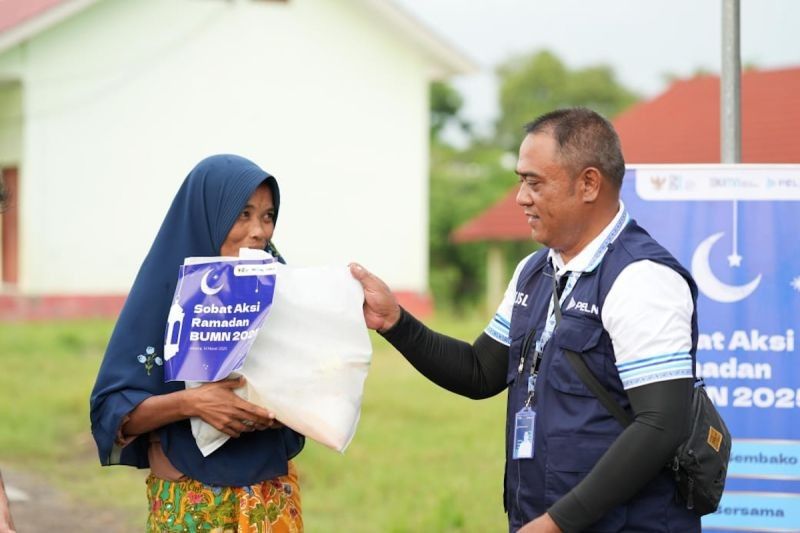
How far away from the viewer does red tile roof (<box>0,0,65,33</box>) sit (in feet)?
50.3

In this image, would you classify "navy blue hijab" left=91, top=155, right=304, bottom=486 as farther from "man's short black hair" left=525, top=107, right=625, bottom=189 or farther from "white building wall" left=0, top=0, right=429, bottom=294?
"white building wall" left=0, top=0, right=429, bottom=294

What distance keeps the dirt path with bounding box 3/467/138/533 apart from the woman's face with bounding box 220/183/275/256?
4.10 metres

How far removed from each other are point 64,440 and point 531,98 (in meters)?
32.4

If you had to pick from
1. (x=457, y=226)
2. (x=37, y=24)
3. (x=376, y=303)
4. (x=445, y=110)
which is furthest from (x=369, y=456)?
Answer: (x=445, y=110)

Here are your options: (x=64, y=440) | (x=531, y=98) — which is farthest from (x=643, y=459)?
(x=531, y=98)

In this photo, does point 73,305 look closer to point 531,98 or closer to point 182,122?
point 182,122

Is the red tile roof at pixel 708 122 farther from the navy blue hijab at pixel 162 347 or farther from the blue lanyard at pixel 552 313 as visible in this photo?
the navy blue hijab at pixel 162 347

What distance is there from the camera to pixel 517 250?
2461 cm

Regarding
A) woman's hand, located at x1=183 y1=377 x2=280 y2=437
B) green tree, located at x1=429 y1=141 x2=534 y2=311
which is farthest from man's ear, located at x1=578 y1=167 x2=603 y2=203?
green tree, located at x1=429 y1=141 x2=534 y2=311

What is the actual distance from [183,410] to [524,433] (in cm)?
91

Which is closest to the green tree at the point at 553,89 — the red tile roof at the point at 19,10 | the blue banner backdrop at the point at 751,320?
the red tile roof at the point at 19,10

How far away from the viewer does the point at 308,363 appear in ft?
10.2

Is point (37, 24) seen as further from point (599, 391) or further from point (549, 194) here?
point (599, 391)

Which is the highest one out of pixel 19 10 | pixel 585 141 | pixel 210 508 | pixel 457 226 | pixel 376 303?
pixel 19 10
